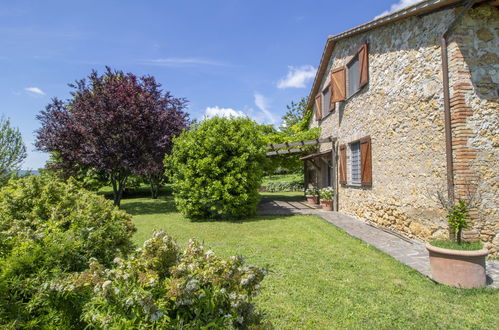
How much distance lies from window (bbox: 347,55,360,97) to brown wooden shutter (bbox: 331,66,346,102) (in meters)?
0.18

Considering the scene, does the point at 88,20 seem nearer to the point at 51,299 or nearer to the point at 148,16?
the point at 148,16

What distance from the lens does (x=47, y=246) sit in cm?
223

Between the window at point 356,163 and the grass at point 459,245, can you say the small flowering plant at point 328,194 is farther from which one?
the grass at point 459,245

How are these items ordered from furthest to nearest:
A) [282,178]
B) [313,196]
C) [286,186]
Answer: [282,178] → [286,186] → [313,196]

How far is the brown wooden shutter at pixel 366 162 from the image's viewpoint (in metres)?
8.36

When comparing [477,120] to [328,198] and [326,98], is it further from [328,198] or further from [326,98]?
[326,98]

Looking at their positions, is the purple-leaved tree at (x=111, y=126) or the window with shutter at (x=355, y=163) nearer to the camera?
the window with shutter at (x=355, y=163)

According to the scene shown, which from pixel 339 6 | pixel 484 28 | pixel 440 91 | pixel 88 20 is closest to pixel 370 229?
pixel 440 91

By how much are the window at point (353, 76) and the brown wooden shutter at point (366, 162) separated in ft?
6.52

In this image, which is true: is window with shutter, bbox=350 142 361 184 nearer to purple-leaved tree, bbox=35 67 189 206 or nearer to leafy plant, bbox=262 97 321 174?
leafy plant, bbox=262 97 321 174

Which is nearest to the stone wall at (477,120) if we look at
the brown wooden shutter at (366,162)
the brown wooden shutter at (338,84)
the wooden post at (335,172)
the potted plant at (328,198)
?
the brown wooden shutter at (366,162)

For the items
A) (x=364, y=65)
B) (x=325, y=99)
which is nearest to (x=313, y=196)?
(x=325, y=99)

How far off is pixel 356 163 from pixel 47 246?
944 cm

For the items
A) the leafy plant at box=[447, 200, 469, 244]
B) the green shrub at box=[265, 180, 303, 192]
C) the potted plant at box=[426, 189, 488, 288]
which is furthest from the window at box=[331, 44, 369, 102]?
the green shrub at box=[265, 180, 303, 192]
